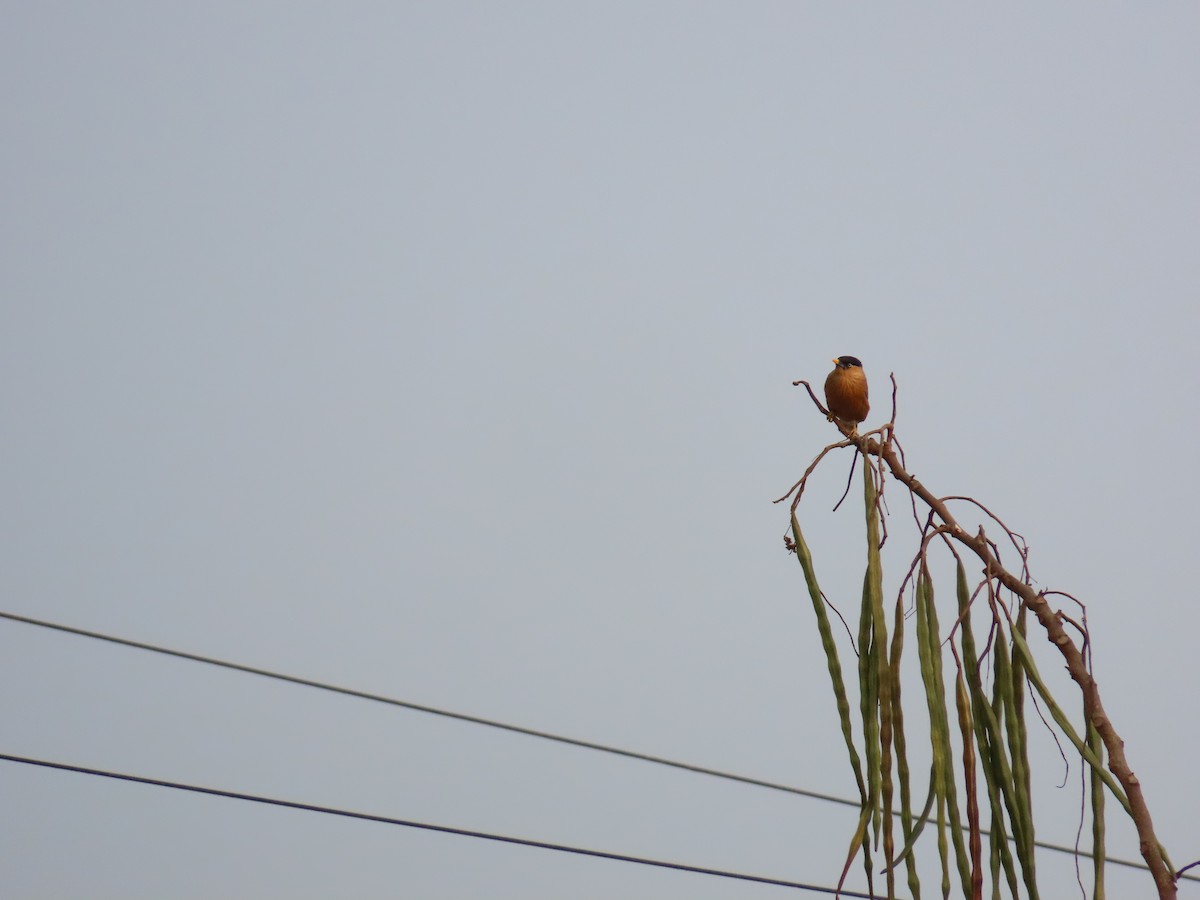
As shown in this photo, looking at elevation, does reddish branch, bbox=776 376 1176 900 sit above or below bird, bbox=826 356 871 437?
below

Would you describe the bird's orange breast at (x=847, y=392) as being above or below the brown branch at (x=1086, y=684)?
above

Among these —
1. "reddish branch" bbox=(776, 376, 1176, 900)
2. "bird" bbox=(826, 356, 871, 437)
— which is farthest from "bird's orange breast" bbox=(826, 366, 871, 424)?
"reddish branch" bbox=(776, 376, 1176, 900)

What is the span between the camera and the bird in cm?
107

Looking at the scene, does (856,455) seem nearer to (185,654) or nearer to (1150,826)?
(1150,826)

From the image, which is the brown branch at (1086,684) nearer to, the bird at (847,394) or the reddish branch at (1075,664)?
the reddish branch at (1075,664)

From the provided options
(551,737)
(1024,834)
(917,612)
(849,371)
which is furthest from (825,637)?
(551,737)

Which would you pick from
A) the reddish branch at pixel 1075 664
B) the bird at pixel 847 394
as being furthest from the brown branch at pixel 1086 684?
the bird at pixel 847 394

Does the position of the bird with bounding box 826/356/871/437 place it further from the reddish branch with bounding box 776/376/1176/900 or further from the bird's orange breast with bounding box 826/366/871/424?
the reddish branch with bounding box 776/376/1176/900

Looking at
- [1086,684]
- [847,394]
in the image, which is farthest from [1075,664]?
[847,394]

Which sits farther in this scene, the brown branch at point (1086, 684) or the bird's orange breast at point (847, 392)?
the bird's orange breast at point (847, 392)

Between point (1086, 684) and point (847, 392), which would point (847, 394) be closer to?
point (847, 392)

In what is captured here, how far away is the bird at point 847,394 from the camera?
1.07 metres

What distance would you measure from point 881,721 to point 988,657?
0.16 meters

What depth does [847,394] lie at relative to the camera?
3.52 feet
